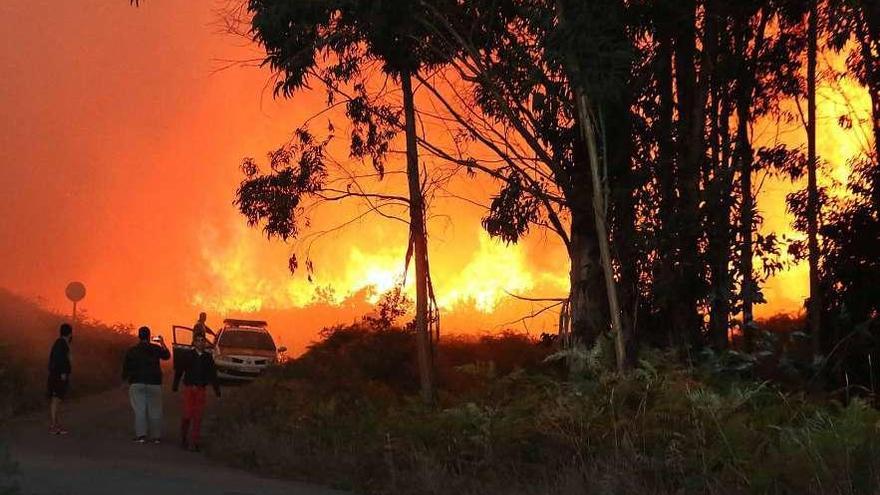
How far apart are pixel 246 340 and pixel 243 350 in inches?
29.8

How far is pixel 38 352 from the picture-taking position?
34.3 m

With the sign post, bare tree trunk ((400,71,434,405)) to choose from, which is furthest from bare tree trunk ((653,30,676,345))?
the sign post

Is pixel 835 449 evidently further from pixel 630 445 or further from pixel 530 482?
pixel 530 482

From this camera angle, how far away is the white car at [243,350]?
34.2 metres

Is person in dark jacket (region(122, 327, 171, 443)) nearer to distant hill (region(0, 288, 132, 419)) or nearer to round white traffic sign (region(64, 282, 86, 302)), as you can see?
distant hill (region(0, 288, 132, 419))

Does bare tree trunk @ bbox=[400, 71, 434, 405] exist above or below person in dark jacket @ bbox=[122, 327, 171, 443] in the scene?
above

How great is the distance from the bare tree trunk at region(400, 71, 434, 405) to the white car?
1034 centimetres

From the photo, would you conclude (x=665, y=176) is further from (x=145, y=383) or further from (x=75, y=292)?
(x=75, y=292)

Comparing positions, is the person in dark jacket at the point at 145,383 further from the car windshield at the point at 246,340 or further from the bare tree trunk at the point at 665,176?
the car windshield at the point at 246,340

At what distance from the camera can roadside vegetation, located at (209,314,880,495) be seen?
36.6ft

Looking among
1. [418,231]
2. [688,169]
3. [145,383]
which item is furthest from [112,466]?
[688,169]

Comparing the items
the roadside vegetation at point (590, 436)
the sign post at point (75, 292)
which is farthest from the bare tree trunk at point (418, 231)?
the sign post at point (75, 292)

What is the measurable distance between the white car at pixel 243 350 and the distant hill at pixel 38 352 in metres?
3.44

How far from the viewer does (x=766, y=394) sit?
14.1 meters
